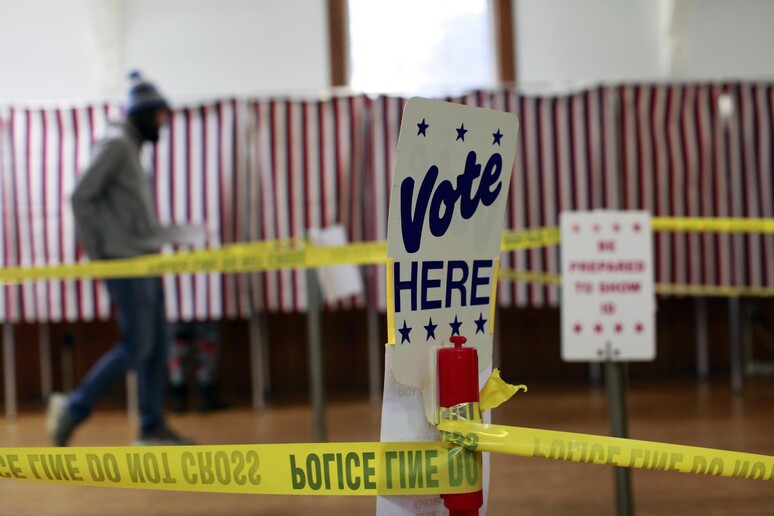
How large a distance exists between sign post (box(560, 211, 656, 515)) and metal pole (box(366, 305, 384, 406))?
2811 millimetres

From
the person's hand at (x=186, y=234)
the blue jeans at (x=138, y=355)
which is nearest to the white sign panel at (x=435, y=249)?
the blue jeans at (x=138, y=355)

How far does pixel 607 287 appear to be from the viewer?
1.99 m

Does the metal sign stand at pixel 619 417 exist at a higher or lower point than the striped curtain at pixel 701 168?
lower

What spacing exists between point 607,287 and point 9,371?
13.3 ft

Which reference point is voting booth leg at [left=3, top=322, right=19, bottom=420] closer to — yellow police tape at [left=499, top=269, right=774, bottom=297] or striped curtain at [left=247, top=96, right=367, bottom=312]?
striped curtain at [left=247, top=96, right=367, bottom=312]

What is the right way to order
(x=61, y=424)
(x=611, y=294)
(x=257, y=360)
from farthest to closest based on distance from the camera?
(x=257, y=360) < (x=61, y=424) < (x=611, y=294)

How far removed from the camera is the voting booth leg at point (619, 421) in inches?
75.9

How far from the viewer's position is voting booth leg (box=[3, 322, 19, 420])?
4.84 metres

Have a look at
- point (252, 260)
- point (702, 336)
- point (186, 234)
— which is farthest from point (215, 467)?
point (702, 336)

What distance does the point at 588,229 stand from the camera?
2.01m

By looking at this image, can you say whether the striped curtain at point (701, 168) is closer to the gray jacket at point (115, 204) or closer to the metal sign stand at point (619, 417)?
the gray jacket at point (115, 204)

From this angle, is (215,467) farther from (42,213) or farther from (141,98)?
(42,213)

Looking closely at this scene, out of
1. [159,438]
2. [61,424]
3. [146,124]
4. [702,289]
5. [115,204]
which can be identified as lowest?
[159,438]

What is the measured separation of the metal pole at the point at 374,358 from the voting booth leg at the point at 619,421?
2.76m
